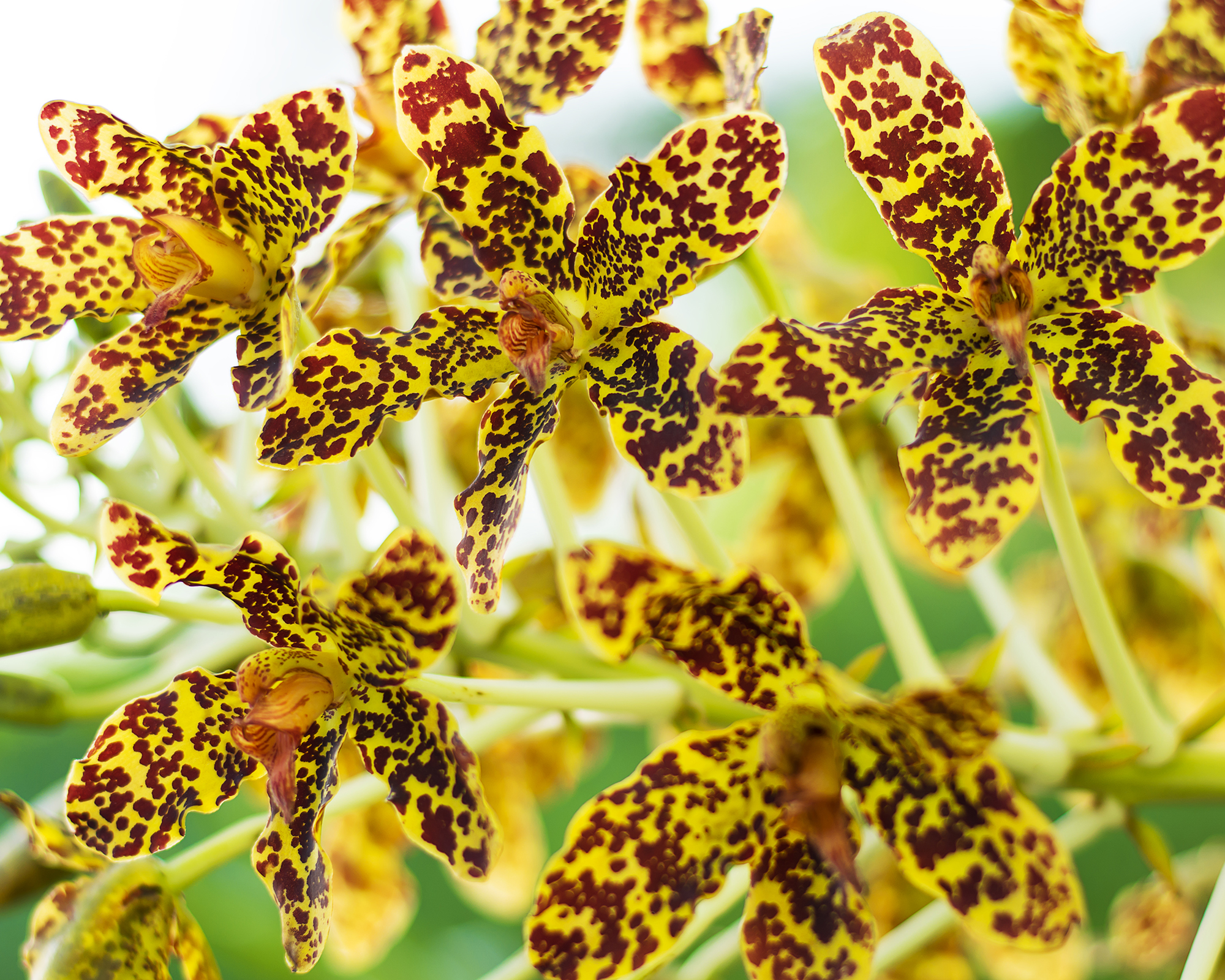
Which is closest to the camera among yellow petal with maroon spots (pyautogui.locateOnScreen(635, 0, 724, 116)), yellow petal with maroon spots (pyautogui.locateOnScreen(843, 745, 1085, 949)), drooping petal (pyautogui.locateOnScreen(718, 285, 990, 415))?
drooping petal (pyautogui.locateOnScreen(718, 285, 990, 415))

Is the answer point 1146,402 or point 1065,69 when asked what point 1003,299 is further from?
point 1065,69

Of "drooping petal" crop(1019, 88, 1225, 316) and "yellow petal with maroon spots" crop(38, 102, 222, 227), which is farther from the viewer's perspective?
"yellow petal with maroon spots" crop(38, 102, 222, 227)

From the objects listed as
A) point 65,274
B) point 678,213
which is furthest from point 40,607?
point 678,213

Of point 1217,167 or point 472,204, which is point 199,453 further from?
point 1217,167

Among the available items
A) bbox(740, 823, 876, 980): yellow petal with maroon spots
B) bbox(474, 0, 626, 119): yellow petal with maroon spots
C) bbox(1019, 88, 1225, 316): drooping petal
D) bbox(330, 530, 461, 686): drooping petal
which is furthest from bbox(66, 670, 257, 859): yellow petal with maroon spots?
bbox(1019, 88, 1225, 316): drooping petal

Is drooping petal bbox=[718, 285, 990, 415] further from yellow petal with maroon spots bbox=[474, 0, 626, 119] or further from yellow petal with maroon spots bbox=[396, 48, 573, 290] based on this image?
yellow petal with maroon spots bbox=[474, 0, 626, 119]

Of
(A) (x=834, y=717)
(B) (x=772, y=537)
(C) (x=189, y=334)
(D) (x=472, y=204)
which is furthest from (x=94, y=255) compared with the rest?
(B) (x=772, y=537)
